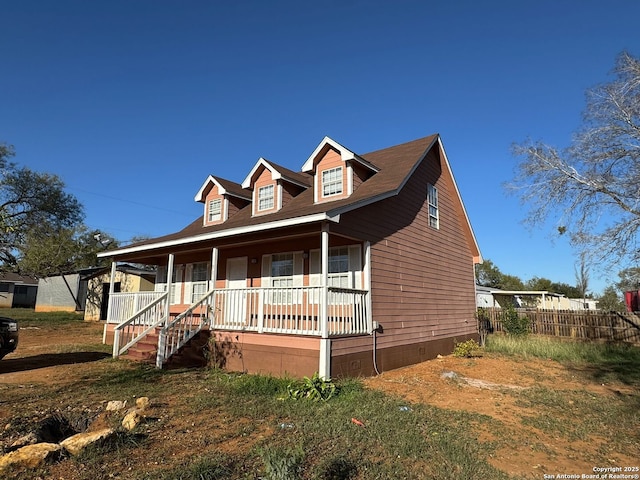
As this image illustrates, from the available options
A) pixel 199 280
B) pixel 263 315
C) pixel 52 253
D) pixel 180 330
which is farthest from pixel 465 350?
Result: pixel 52 253

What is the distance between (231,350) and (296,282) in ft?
9.23

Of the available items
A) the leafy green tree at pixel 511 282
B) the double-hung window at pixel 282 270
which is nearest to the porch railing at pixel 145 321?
the double-hung window at pixel 282 270

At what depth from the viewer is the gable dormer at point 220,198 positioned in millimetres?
15047

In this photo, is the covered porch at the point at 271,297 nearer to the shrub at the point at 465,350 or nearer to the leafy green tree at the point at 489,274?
the shrub at the point at 465,350

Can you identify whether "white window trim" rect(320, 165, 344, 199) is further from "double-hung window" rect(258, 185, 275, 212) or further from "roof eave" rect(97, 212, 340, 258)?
"roof eave" rect(97, 212, 340, 258)

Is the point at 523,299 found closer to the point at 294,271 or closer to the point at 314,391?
the point at 294,271

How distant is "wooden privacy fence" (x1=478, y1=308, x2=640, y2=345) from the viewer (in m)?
15.9

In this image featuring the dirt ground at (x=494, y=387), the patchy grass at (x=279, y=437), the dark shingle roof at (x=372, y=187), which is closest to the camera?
the patchy grass at (x=279, y=437)

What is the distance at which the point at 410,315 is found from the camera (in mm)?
11766

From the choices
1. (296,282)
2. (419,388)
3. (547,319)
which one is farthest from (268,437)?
(547,319)

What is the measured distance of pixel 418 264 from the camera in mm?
12570

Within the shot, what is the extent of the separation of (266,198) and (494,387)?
29.8 feet

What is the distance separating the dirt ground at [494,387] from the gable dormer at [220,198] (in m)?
6.16

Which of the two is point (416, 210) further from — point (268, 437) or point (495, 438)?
point (268, 437)
